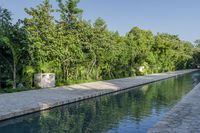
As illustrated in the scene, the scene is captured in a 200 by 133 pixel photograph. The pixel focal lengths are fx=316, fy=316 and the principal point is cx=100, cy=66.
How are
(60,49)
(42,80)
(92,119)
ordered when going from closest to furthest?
(92,119)
(42,80)
(60,49)

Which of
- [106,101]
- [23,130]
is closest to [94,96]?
[106,101]

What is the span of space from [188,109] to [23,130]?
→ 6.50 meters

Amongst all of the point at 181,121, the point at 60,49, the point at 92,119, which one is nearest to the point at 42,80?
the point at 60,49

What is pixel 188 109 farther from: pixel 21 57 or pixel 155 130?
pixel 21 57

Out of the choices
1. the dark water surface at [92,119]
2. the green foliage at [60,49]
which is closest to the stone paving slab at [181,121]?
the dark water surface at [92,119]

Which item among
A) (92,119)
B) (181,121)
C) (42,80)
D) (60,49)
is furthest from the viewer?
(60,49)

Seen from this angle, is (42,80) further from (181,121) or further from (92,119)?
(181,121)

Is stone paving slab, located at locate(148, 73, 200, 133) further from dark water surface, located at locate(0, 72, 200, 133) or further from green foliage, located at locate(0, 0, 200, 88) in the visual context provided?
green foliage, located at locate(0, 0, 200, 88)

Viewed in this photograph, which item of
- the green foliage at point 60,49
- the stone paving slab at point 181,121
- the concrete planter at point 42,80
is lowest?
the stone paving slab at point 181,121

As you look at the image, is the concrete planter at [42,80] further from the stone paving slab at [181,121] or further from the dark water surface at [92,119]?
the stone paving slab at [181,121]

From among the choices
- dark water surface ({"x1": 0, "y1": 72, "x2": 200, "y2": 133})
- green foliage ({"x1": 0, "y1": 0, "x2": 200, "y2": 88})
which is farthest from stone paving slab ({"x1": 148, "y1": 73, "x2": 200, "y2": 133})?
green foliage ({"x1": 0, "y1": 0, "x2": 200, "y2": 88})

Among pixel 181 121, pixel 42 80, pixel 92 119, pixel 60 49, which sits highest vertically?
pixel 60 49

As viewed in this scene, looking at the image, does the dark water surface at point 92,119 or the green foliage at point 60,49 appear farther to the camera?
the green foliage at point 60,49

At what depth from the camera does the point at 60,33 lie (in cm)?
2309
